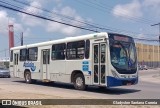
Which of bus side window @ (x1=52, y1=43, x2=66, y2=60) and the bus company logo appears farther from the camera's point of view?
the bus company logo

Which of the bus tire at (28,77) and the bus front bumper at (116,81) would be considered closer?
the bus front bumper at (116,81)

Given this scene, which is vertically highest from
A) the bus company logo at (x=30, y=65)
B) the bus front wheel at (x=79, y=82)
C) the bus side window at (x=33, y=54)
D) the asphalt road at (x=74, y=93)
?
the bus side window at (x=33, y=54)

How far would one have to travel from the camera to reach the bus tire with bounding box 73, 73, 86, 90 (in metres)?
19.0

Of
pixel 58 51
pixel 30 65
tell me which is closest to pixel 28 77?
pixel 30 65

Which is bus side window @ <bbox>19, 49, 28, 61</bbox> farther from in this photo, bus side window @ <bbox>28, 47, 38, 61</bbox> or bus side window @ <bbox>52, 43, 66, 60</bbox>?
bus side window @ <bbox>52, 43, 66, 60</bbox>

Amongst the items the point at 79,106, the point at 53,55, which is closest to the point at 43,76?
the point at 53,55

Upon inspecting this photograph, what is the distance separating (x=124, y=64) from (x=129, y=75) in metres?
0.66

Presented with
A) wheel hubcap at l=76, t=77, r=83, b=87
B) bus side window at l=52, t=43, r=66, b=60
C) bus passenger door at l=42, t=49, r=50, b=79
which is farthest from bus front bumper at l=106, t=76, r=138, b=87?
bus passenger door at l=42, t=49, r=50, b=79

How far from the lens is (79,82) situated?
19.3 metres

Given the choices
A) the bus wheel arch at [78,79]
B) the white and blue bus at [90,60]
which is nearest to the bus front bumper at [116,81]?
the white and blue bus at [90,60]

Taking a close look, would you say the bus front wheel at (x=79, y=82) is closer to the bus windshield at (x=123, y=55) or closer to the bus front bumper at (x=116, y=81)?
the bus front bumper at (x=116, y=81)

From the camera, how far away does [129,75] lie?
58.7 feet

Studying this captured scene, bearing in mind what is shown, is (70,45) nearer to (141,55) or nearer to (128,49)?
(128,49)

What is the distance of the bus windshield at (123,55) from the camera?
57.1ft
